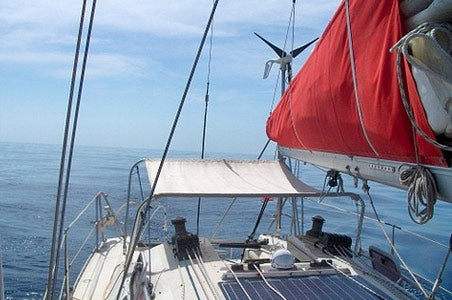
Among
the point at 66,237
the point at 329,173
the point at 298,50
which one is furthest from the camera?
the point at 298,50

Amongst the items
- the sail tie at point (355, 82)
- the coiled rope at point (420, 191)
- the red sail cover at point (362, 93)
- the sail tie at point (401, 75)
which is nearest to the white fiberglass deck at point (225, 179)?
the red sail cover at point (362, 93)

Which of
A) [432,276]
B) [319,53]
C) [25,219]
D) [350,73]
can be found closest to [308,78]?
[319,53]

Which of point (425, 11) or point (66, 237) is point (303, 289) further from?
point (66, 237)

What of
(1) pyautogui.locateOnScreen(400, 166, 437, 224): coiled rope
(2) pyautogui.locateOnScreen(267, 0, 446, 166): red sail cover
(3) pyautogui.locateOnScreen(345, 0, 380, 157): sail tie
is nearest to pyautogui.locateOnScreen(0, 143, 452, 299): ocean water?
(2) pyautogui.locateOnScreen(267, 0, 446, 166): red sail cover

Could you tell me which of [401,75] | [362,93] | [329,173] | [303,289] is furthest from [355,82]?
[329,173]

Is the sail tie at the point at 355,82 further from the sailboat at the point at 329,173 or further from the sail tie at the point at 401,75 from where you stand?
the sail tie at the point at 401,75

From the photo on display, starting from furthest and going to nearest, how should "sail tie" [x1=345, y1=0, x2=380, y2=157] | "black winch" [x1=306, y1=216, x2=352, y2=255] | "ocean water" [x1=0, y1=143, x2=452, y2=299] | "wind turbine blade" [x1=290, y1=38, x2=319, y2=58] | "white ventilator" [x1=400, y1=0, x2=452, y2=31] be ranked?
1. "ocean water" [x1=0, y1=143, x2=452, y2=299]
2. "wind turbine blade" [x1=290, y1=38, x2=319, y2=58]
3. "black winch" [x1=306, y1=216, x2=352, y2=255]
4. "sail tie" [x1=345, y1=0, x2=380, y2=157]
5. "white ventilator" [x1=400, y1=0, x2=452, y2=31]

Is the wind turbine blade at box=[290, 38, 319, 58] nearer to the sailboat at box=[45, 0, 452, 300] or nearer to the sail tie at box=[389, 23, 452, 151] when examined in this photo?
the sailboat at box=[45, 0, 452, 300]

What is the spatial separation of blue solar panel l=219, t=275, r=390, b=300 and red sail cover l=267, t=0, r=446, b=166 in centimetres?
104

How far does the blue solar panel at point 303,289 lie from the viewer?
2971 millimetres

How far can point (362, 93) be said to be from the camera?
8.55ft

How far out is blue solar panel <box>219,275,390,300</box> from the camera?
9.75 ft

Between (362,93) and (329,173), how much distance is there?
191 centimetres

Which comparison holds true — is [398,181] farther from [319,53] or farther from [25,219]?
[25,219]
